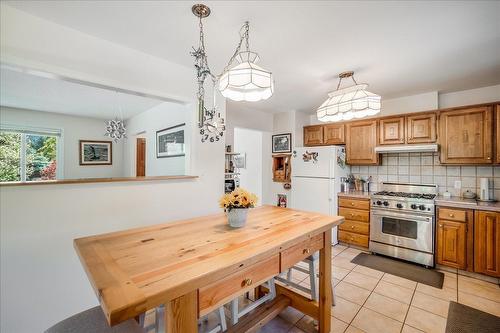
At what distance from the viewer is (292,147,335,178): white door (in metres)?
3.70

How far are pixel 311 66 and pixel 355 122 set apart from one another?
181cm

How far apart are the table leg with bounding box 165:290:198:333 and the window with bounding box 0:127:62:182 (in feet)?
16.8

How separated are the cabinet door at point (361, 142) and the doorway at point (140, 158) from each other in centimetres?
420

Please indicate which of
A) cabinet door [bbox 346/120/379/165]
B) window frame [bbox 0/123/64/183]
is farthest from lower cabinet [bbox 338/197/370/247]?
window frame [bbox 0/123/64/183]

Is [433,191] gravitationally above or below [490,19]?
below

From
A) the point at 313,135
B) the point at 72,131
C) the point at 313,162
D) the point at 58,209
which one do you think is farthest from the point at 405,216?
the point at 72,131

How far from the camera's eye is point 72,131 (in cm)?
478

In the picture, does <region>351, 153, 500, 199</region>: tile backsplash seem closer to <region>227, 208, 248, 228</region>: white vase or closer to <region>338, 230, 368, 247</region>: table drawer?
<region>338, 230, 368, 247</region>: table drawer

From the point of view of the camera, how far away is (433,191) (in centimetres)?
335

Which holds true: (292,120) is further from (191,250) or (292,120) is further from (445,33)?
(191,250)

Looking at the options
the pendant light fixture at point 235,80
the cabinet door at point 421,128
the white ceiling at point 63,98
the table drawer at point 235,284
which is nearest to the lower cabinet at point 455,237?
the cabinet door at point 421,128

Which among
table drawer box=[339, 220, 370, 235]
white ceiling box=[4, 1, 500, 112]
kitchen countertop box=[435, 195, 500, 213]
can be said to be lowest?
table drawer box=[339, 220, 370, 235]

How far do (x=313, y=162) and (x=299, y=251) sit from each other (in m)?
2.58

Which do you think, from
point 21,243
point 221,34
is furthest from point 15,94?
point 221,34
